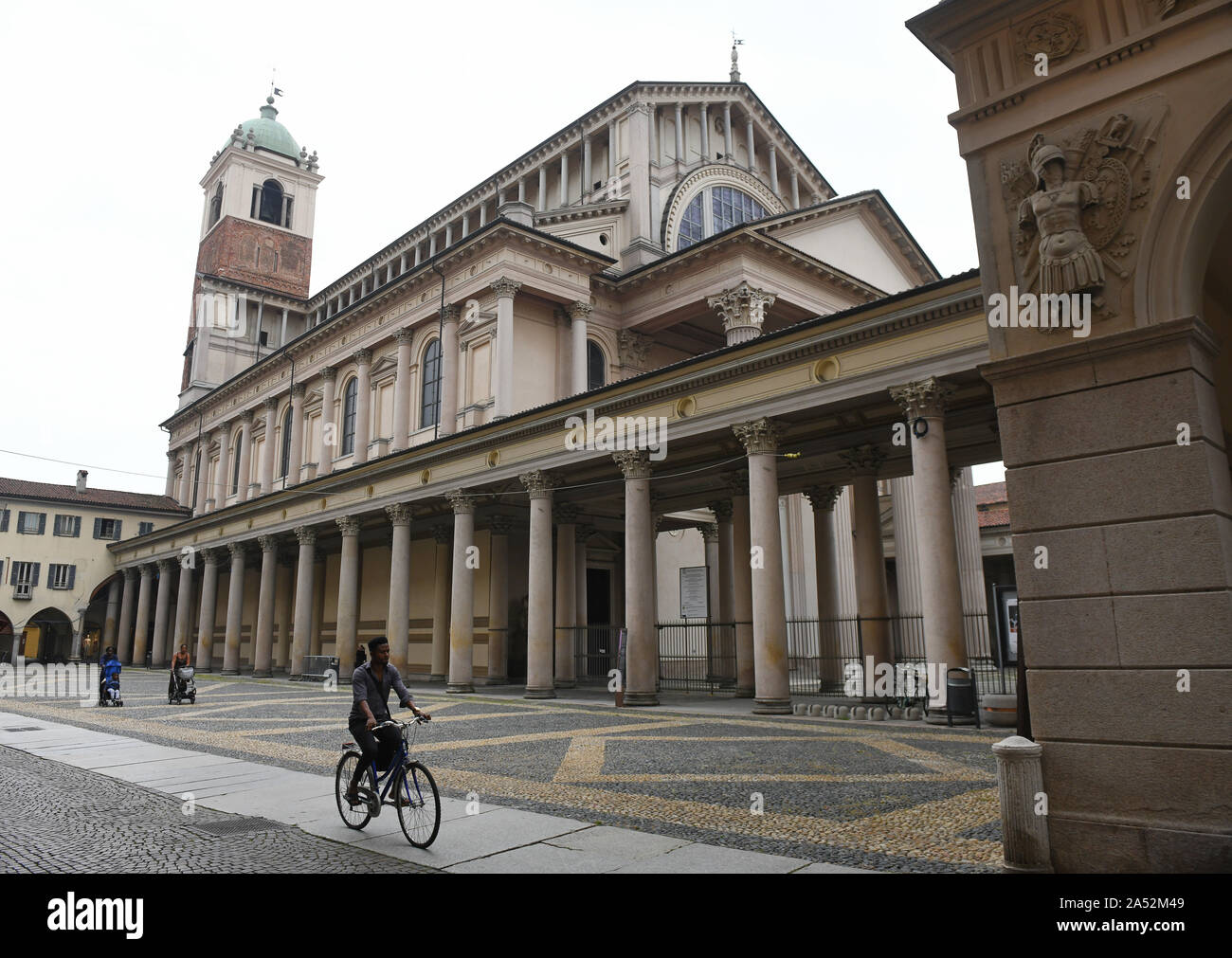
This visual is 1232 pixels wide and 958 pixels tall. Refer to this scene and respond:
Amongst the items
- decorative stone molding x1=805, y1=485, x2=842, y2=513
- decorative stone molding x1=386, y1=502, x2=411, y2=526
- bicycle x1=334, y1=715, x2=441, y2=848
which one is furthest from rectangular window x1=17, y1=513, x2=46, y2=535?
bicycle x1=334, y1=715, x2=441, y2=848

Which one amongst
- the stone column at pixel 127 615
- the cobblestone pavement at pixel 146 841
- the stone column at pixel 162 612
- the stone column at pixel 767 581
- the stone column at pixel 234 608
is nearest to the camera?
the cobblestone pavement at pixel 146 841

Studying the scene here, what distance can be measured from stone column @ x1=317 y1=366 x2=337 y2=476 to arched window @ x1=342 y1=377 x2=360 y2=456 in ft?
1.70

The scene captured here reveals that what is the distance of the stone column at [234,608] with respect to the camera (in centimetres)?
3484

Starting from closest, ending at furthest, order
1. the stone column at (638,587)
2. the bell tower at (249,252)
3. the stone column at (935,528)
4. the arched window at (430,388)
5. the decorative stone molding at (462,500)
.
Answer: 1. the stone column at (935,528)
2. the stone column at (638,587)
3. the decorative stone molding at (462,500)
4. the arched window at (430,388)
5. the bell tower at (249,252)

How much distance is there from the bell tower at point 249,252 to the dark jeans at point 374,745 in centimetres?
5302

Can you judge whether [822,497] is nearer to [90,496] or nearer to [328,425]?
[328,425]

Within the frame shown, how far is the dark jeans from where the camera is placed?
256 inches

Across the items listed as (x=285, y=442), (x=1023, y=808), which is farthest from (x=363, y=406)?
(x=1023, y=808)

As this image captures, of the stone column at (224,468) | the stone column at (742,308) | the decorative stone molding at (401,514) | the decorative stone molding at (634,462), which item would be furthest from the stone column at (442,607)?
the stone column at (224,468)

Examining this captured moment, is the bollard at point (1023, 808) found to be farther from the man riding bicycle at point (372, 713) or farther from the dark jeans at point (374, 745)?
the dark jeans at point (374, 745)

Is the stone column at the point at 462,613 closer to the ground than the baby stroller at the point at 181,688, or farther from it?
farther from it

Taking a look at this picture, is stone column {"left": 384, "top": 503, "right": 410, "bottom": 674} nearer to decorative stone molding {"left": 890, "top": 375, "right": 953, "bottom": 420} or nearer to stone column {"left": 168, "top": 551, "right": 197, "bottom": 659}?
decorative stone molding {"left": 890, "top": 375, "right": 953, "bottom": 420}

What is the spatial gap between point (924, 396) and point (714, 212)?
23626 millimetres

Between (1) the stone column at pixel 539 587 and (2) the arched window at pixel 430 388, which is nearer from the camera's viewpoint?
(1) the stone column at pixel 539 587
